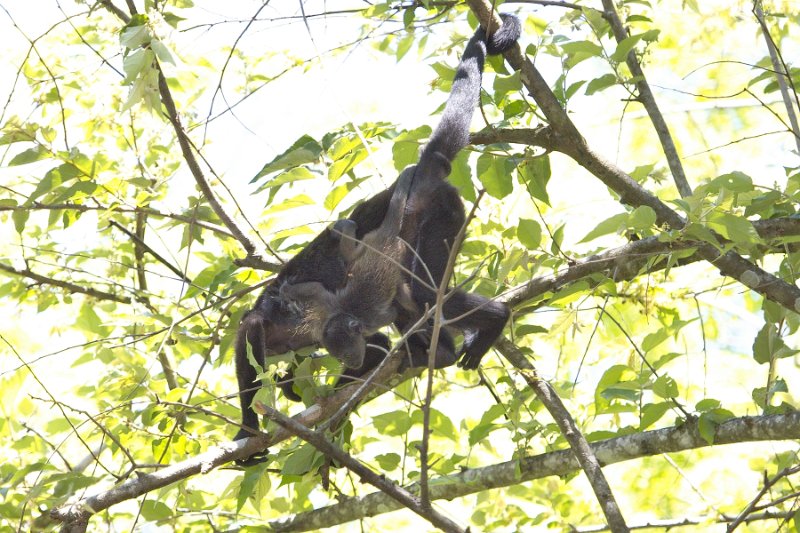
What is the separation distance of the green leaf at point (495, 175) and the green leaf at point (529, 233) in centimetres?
44

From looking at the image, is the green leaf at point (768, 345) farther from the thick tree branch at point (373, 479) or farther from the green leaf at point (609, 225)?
the thick tree branch at point (373, 479)

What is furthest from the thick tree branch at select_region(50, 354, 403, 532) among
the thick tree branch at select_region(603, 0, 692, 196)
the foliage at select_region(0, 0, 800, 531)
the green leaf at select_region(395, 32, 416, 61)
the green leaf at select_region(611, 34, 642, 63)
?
the thick tree branch at select_region(603, 0, 692, 196)

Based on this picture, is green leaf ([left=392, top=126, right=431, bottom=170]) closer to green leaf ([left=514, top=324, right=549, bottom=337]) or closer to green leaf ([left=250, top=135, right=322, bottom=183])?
green leaf ([left=250, top=135, right=322, bottom=183])

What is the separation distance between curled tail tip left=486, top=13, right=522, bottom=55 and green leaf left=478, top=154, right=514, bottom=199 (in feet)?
1.77

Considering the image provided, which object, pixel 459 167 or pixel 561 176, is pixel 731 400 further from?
pixel 459 167

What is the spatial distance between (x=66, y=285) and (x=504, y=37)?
3.07m

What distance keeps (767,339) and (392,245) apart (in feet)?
6.83

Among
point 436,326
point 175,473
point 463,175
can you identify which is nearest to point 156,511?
point 175,473

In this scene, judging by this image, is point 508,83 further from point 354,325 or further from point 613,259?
point 354,325

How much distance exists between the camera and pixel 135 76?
3.04m

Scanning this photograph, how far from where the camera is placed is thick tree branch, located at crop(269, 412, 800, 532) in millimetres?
3281

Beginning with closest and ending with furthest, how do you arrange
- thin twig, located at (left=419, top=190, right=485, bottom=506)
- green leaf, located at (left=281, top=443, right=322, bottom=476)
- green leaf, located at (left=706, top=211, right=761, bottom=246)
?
thin twig, located at (left=419, top=190, right=485, bottom=506)
green leaf, located at (left=706, top=211, right=761, bottom=246)
green leaf, located at (left=281, top=443, right=322, bottom=476)

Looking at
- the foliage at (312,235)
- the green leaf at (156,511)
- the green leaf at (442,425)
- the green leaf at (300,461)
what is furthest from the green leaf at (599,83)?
the green leaf at (156,511)

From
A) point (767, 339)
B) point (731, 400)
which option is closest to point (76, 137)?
point (767, 339)
